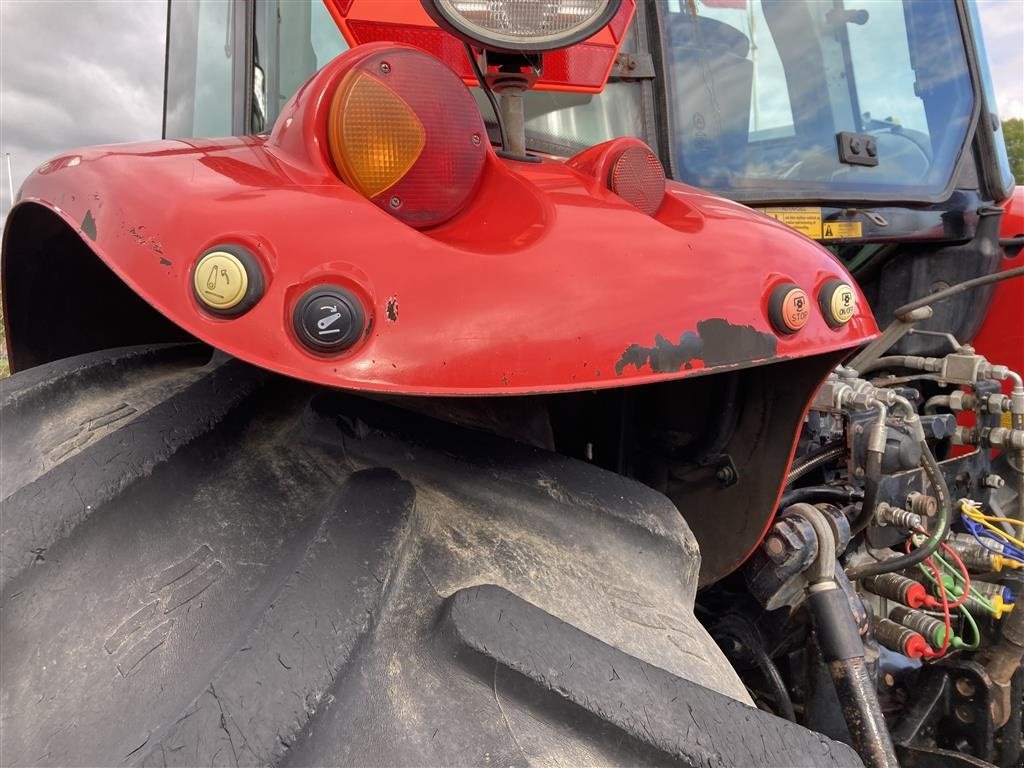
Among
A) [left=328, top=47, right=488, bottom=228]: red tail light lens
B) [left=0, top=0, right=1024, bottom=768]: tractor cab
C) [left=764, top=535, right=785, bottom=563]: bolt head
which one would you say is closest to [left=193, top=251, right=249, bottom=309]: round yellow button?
[left=0, top=0, right=1024, bottom=768]: tractor cab

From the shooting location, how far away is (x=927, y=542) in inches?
53.0

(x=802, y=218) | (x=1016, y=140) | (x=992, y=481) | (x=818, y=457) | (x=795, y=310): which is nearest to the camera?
(x=795, y=310)

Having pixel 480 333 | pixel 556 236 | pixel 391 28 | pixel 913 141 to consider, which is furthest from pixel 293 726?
pixel 913 141

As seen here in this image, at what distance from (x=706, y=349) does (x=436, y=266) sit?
275 mm

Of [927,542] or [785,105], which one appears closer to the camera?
[927,542]

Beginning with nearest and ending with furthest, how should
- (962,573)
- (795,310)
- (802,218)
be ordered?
(795,310)
(962,573)
(802,218)

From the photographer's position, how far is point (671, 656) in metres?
0.71

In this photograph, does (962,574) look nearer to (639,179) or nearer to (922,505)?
(922,505)

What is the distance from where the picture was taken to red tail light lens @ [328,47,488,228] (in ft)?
2.19

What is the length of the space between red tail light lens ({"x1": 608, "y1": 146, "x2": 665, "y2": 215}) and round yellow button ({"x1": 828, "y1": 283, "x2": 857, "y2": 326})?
8.9 inches

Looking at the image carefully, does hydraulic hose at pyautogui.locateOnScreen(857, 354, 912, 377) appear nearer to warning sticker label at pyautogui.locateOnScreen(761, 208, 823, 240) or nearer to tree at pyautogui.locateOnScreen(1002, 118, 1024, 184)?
warning sticker label at pyautogui.locateOnScreen(761, 208, 823, 240)

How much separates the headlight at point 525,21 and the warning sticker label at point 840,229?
110cm

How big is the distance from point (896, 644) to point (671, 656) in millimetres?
924

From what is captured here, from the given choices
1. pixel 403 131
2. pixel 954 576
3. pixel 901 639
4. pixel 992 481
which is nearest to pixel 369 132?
pixel 403 131
